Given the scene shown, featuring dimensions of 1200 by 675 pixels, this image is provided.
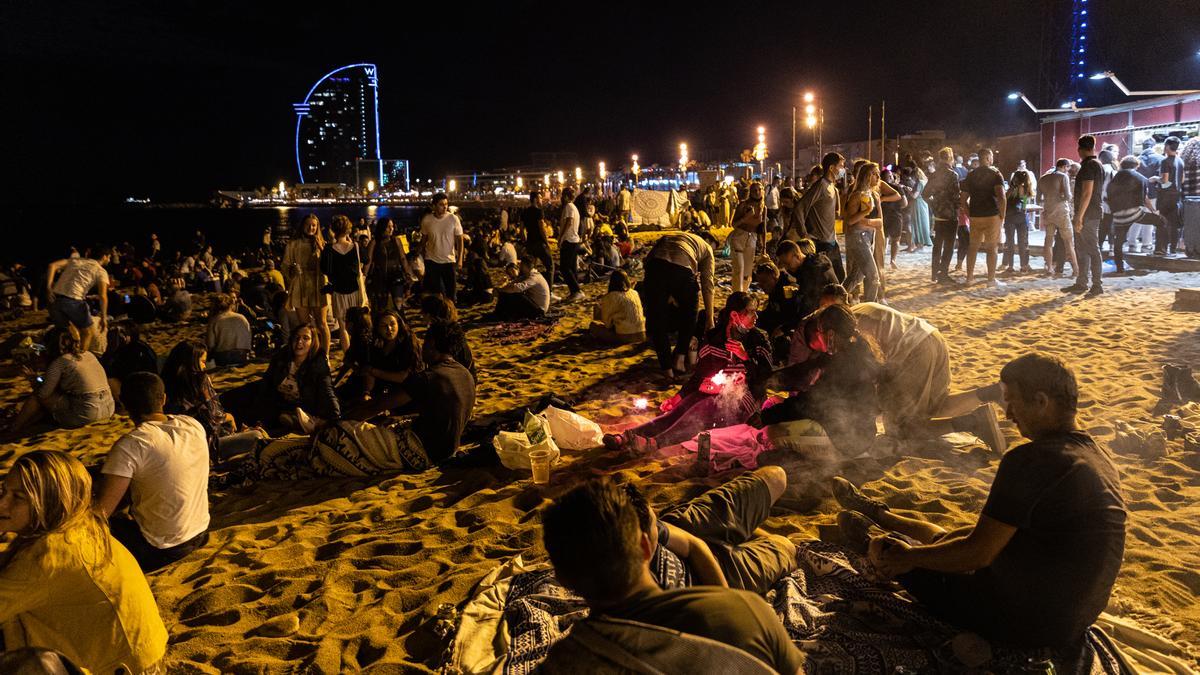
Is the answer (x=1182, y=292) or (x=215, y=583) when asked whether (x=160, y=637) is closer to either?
(x=215, y=583)

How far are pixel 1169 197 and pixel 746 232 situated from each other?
802 cm

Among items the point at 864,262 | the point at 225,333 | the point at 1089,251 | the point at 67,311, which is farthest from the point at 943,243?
the point at 67,311

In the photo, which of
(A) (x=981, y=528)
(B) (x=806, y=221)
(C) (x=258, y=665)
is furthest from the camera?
(B) (x=806, y=221)

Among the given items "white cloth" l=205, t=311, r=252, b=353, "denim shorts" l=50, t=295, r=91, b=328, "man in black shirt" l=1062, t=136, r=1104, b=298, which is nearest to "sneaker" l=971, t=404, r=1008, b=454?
"man in black shirt" l=1062, t=136, r=1104, b=298

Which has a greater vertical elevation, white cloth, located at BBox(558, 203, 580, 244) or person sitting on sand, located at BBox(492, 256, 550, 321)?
white cloth, located at BBox(558, 203, 580, 244)

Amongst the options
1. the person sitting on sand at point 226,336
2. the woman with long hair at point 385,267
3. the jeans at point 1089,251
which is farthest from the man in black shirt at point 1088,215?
the person sitting on sand at point 226,336

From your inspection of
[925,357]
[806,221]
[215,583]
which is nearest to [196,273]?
[806,221]

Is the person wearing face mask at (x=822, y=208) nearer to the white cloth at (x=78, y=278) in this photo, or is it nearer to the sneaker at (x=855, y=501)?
the sneaker at (x=855, y=501)

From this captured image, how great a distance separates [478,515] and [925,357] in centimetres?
303

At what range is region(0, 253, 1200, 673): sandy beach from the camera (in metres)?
3.32

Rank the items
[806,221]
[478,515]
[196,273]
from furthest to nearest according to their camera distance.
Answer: [196,273] < [806,221] < [478,515]

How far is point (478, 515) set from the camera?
4.51m

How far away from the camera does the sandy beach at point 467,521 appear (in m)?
3.32

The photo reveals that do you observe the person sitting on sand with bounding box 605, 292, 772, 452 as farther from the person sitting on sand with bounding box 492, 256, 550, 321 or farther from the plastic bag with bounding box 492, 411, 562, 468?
the person sitting on sand with bounding box 492, 256, 550, 321
